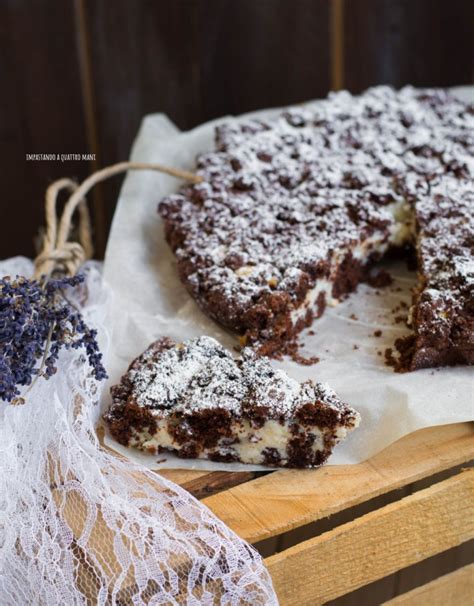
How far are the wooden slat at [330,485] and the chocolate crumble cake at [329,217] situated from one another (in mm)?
244

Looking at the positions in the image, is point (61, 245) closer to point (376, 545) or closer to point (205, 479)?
point (205, 479)

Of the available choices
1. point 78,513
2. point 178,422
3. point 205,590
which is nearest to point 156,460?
point 178,422

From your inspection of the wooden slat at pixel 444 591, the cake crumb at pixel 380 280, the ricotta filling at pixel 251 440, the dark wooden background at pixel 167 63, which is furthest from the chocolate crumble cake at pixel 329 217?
the dark wooden background at pixel 167 63

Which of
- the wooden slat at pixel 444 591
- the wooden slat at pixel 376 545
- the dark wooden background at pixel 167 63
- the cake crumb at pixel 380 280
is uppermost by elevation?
the dark wooden background at pixel 167 63

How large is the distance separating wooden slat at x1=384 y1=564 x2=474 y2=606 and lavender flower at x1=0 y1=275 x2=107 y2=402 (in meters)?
0.89

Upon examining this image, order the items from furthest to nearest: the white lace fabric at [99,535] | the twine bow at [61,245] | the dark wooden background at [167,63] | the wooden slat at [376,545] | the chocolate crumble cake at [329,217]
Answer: the dark wooden background at [167,63], the twine bow at [61,245], the chocolate crumble cake at [329,217], the wooden slat at [376,545], the white lace fabric at [99,535]

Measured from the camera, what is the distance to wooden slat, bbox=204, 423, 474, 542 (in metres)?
1.74

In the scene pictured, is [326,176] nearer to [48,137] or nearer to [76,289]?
[76,289]

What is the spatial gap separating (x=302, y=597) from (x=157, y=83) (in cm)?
236

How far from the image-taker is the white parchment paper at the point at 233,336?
1921 millimetres

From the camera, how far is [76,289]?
247cm

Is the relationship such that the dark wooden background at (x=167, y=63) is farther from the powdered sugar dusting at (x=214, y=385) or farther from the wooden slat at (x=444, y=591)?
the wooden slat at (x=444, y=591)

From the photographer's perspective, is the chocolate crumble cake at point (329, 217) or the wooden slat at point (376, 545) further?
the chocolate crumble cake at point (329, 217)

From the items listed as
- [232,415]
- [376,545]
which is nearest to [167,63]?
[232,415]
